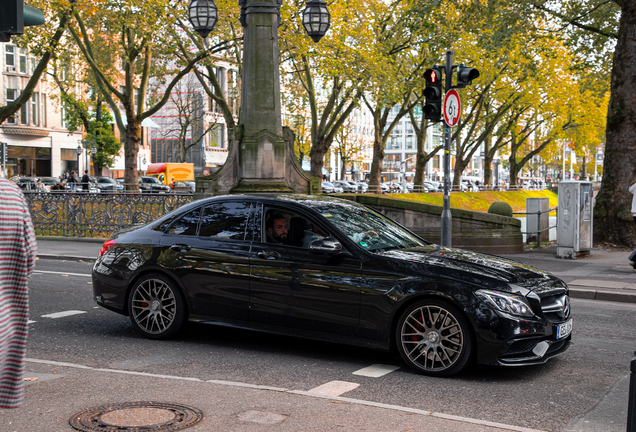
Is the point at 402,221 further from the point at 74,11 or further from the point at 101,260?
the point at 74,11

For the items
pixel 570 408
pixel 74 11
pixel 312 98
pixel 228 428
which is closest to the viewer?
pixel 228 428

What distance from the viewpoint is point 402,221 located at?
58.1 ft

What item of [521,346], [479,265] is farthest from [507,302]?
[479,265]

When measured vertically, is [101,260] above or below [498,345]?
above

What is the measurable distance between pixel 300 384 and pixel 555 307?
231cm

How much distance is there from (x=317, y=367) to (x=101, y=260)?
2934mm

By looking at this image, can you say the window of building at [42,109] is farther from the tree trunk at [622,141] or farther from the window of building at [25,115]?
the tree trunk at [622,141]

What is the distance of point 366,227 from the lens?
6.93 meters

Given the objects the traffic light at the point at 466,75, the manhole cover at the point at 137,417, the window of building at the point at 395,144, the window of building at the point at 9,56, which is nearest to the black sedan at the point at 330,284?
the manhole cover at the point at 137,417

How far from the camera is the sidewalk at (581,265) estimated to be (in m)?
10.8

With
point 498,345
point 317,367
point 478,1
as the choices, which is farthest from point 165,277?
point 478,1

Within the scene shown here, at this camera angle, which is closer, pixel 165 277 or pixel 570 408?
pixel 570 408

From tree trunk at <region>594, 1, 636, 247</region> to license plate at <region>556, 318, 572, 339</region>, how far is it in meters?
11.8

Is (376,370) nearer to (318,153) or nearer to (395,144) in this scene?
(318,153)
